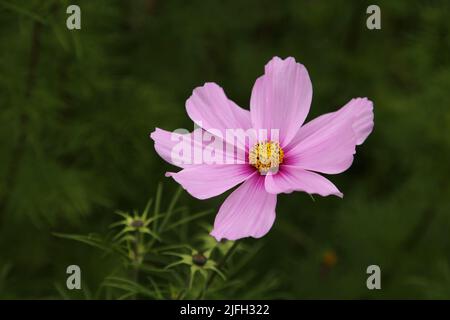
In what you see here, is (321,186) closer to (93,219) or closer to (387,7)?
(93,219)

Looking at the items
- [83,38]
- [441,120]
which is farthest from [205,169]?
[441,120]

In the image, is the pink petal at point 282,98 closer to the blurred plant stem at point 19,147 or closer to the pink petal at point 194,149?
the pink petal at point 194,149

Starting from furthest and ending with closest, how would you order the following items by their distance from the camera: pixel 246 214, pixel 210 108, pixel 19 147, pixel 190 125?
pixel 190 125 → pixel 19 147 → pixel 210 108 → pixel 246 214

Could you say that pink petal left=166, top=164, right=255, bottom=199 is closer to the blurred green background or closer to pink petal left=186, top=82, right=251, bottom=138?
pink petal left=186, top=82, right=251, bottom=138

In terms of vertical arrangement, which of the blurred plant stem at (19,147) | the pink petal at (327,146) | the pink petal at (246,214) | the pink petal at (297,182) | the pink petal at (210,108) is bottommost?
the pink petal at (246,214)

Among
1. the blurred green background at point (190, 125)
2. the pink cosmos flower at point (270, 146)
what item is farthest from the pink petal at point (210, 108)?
the blurred green background at point (190, 125)

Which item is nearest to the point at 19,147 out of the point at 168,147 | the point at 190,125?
the point at 190,125

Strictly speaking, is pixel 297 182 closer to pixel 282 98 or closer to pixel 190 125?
pixel 282 98
